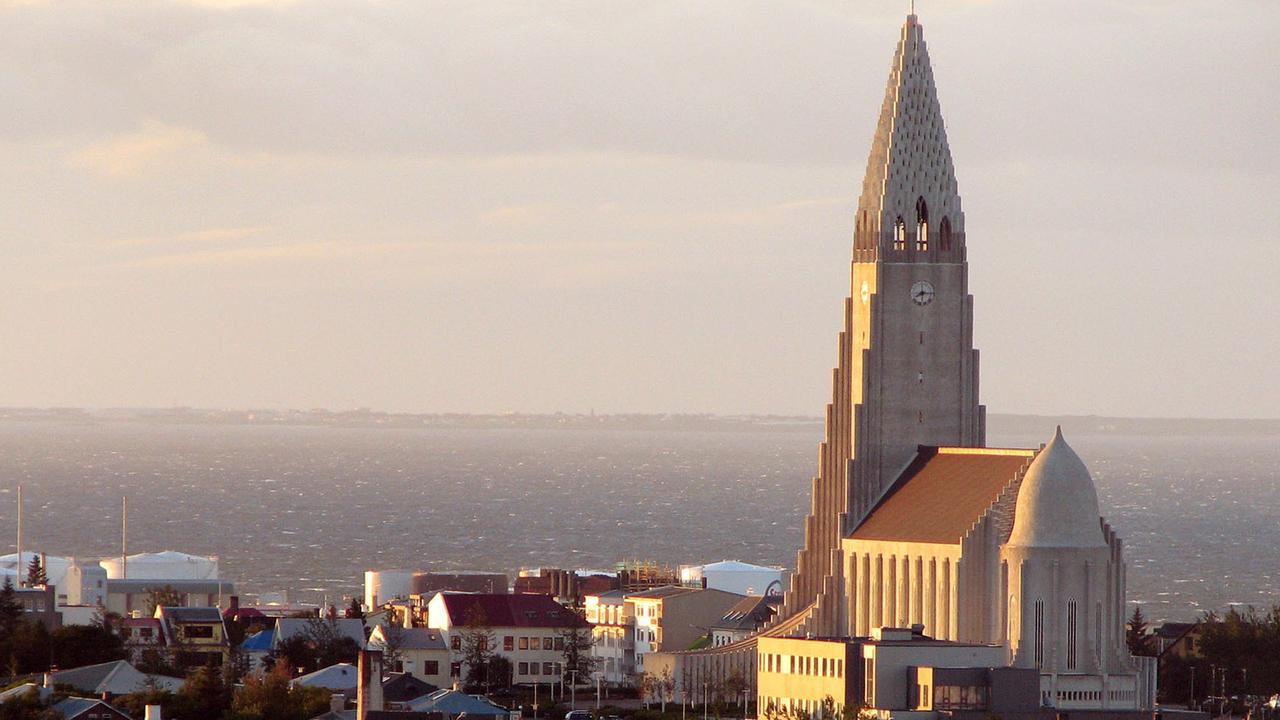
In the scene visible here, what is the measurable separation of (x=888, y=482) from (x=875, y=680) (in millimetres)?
28486

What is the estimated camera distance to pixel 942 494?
122188 millimetres

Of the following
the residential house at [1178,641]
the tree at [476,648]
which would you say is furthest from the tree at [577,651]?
the residential house at [1178,641]

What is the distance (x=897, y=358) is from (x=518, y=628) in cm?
1899

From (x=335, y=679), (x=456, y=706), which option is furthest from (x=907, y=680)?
(x=335, y=679)

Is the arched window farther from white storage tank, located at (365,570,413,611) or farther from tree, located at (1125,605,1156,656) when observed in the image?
white storage tank, located at (365,570,413,611)

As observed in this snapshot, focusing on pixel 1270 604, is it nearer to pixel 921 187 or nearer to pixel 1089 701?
pixel 921 187

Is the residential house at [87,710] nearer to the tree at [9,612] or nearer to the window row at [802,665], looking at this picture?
the window row at [802,665]

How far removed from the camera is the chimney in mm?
102312

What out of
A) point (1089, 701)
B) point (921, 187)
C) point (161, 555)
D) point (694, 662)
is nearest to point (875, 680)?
point (1089, 701)

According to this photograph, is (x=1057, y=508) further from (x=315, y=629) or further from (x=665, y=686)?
(x=315, y=629)

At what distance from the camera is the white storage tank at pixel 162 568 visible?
174375 millimetres

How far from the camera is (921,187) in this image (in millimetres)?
131000

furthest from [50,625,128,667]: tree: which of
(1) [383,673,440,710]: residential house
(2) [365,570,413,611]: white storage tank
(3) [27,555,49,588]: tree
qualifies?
(2) [365,570,413,611]: white storage tank

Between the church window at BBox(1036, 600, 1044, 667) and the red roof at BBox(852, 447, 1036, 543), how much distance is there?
13.2 feet
